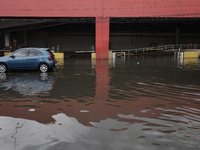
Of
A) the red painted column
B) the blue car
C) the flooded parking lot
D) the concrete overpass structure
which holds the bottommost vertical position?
the flooded parking lot

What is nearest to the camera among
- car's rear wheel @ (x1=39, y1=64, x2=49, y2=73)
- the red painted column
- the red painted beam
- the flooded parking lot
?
the flooded parking lot

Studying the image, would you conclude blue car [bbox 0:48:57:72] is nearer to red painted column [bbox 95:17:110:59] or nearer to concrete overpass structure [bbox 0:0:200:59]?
concrete overpass structure [bbox 0:0:200:59]

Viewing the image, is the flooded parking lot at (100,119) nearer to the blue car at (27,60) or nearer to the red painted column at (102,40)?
the blue car at (27,60)

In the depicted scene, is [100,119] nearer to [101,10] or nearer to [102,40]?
[102,40]

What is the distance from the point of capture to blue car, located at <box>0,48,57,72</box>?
1302 cm

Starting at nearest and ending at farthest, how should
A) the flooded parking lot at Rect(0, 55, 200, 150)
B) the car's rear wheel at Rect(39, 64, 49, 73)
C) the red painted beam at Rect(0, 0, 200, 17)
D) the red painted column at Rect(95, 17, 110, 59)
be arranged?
the flooded parking lot at Rect(0, 55, 200, 150) → the car's rear wheel at Rect(39, 64, 49, 73) → the red painted beam at Rect(0, 0, 200, 17) → the red painted column at Rect(95, 17, 110, 59)

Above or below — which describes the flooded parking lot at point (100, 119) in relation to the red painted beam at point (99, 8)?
below

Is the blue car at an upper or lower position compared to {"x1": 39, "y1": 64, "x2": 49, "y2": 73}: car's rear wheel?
upper

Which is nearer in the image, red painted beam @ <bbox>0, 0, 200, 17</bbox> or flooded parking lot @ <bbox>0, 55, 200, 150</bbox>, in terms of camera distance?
flooded parking lot @ <bbox>0, 55, 200, 150</bbox>

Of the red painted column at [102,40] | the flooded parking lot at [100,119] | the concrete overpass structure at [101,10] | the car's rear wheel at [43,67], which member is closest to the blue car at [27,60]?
the car's rear wheel at [43,67]

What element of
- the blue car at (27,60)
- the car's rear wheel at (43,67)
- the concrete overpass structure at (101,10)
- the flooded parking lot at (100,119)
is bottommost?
the flooded parking lot at (100,119)

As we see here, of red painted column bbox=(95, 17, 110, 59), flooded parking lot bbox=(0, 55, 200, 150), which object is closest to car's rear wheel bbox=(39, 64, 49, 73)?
flooded parking lot bbox=(0, 55, 200, 150)

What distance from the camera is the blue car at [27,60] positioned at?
13.0 metres

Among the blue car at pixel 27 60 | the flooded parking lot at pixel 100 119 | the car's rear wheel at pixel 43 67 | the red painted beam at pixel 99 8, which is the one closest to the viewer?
the flooded parking lot at pixel 100 119
